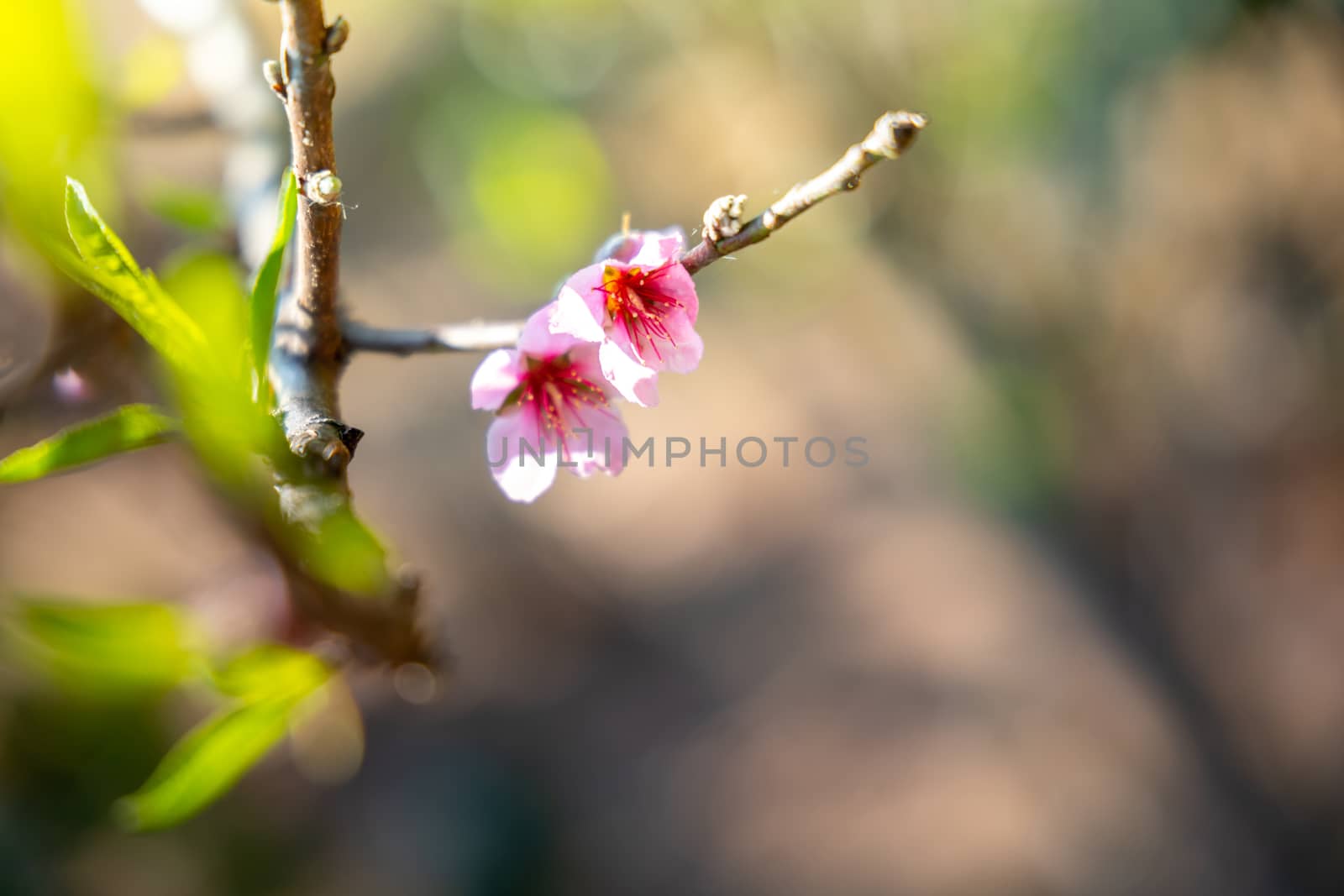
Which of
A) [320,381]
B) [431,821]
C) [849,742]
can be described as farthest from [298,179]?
[849,742]

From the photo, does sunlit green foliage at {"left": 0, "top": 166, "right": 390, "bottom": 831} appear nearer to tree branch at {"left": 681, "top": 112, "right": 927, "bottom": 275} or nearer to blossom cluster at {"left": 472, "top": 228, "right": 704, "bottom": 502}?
blossom cluster at {"left": 472, "top": 228, "right": 704, "bottom": 502}

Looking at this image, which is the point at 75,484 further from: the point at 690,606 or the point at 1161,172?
the point at 1161,172

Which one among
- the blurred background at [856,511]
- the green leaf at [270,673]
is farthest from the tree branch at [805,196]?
the blurred background at [856,511]

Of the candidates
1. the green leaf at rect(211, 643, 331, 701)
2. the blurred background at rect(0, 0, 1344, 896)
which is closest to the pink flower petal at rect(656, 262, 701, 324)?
the green leaf at rect(211, 643, 331, 701)

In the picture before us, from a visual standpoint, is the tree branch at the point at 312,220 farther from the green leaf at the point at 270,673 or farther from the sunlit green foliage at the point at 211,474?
the green leaf at the point at 270,673

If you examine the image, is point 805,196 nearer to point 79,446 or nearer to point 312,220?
point 312,220
